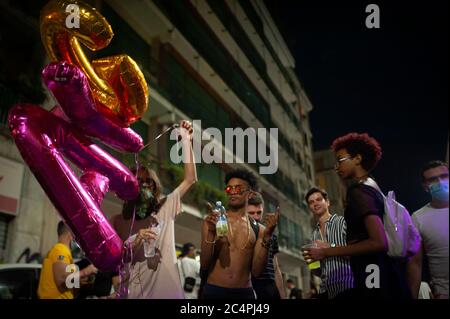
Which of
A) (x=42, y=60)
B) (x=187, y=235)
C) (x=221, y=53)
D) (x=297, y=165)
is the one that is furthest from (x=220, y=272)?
(x=297, y=165)

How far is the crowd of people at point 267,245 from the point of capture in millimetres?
1825

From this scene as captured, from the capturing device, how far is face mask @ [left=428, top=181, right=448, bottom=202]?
194cm

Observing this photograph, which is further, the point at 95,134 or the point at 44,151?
the point at 95,134

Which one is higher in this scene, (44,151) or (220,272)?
(44,151)

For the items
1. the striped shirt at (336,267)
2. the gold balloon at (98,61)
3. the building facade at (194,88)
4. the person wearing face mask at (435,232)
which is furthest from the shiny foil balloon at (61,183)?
the building facade at (194,88)

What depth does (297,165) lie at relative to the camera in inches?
884

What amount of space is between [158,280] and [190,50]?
1078 centimetres

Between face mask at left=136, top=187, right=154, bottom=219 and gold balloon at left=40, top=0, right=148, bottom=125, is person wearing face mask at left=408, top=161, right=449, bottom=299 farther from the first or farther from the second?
gold balloon at left=40, top=0, right=148, bottom=125

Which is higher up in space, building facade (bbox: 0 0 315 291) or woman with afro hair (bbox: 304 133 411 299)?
building facade (bbox: 0 0 315 291)

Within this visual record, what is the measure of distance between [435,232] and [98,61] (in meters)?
2.33

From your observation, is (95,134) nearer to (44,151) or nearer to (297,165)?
(44,151)

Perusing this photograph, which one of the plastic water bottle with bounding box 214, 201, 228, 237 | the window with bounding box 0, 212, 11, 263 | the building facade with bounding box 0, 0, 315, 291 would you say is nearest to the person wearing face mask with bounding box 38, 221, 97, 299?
the plastic water bottle with bounding box 214, 201, 228, 237

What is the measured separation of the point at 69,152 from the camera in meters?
2.24

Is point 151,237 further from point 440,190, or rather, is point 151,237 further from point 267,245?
point 440,190
